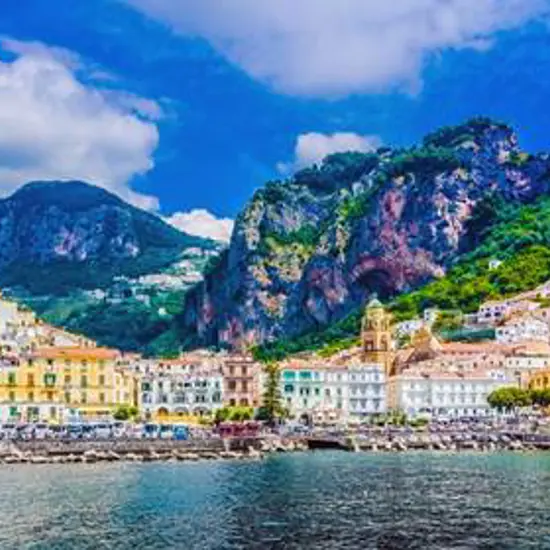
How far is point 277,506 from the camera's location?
2324 inches

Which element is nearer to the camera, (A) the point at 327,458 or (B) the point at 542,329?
(A) the point at 327,458

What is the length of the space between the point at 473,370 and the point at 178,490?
283 ft

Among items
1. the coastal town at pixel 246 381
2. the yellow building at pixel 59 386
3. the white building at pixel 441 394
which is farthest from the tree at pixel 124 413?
the white building at pixel 441 394

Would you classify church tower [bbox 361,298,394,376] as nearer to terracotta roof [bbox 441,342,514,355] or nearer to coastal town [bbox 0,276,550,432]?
coastal town [bbox 0,276,550,432]

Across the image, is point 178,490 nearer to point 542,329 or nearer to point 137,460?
point 137,460

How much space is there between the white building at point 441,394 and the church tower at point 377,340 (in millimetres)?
14743

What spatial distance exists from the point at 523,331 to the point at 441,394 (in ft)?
120

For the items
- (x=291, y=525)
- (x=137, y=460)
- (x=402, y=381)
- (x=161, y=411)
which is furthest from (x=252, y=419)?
(x=291, y=525)

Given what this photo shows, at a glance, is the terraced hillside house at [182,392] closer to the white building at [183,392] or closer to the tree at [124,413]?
the white building at [183,392]

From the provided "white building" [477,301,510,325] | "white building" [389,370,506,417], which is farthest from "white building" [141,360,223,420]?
"white building" [477,301,510,325]

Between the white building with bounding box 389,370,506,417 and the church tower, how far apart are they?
1474cm

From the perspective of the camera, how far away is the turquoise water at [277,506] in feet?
157

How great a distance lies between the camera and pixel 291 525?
5175 centimetres

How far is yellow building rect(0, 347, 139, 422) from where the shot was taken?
115 meters
